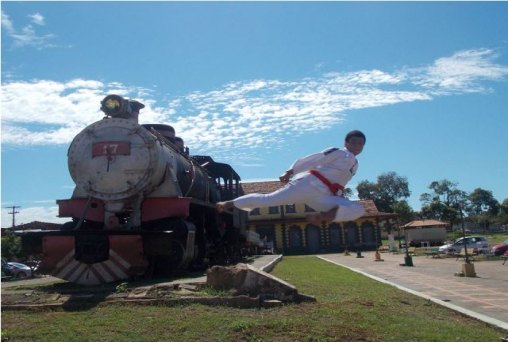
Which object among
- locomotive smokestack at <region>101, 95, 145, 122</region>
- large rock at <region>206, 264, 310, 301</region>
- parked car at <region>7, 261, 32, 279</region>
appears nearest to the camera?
large rock at <region>206, 264, 310, 301</region>

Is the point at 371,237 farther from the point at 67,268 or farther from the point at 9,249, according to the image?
the point at 67,268

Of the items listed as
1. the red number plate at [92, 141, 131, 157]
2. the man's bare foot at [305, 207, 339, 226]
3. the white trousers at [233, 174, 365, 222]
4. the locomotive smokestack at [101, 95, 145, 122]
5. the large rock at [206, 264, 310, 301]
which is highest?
the locomotive smokestack at [101, 95, 145, 122]

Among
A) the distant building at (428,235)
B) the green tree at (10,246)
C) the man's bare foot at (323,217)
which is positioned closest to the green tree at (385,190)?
the distant building at (428,235)

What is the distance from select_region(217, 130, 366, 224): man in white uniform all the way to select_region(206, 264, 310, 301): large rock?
3.81 meters

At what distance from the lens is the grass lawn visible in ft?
20.6

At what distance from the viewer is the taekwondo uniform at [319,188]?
15.3 ft

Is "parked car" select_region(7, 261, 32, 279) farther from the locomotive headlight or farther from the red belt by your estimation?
the red belt

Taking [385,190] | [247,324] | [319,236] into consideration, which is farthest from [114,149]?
[385,190]

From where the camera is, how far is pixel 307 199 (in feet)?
15.5

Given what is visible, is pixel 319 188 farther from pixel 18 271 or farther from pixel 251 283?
pixel 18 271

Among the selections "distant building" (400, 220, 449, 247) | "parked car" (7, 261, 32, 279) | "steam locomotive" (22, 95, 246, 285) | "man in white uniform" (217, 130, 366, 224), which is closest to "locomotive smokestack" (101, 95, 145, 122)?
"steam locomotive" (22, 95, 246, 285)

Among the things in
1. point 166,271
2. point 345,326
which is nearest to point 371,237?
point 166,271

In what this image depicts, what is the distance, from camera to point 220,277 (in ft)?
29.6

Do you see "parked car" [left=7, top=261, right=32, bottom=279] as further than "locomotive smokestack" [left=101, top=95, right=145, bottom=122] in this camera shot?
Yes
